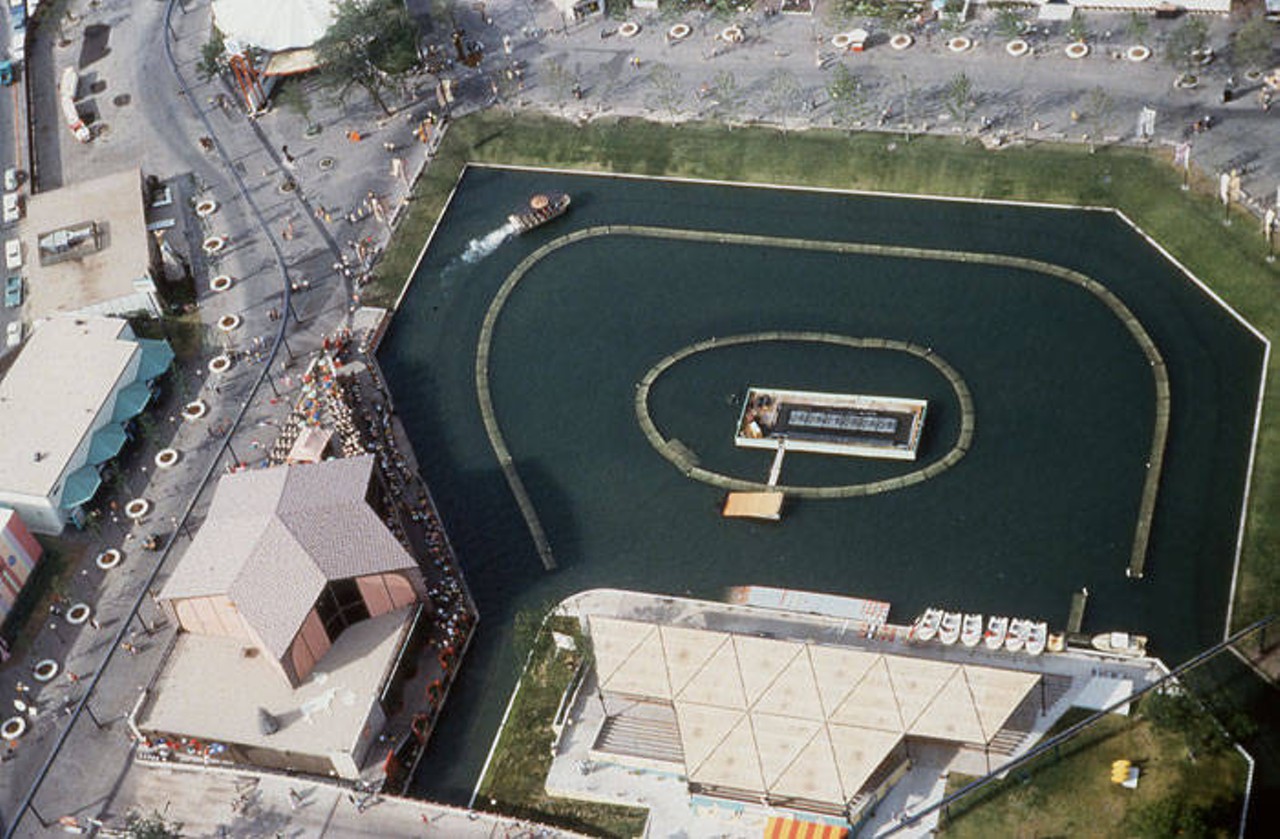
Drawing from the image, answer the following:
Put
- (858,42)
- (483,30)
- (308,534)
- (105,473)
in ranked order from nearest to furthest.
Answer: (308,534), (105,473), (858,42), (483,30)

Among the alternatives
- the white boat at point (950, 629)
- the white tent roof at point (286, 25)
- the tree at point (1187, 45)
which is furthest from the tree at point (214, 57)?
the white boat at point (950, 629)

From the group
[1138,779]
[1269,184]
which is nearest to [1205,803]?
[1138,779]

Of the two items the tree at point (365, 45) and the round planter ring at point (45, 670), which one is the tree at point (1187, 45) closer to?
the tree at point (365, 45)

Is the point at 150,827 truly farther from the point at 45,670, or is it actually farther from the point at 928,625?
the point at 928,625

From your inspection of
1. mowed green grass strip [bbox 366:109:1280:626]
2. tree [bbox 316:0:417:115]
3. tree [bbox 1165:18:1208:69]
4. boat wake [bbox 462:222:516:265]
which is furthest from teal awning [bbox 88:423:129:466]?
tree [bbox 1165:18:1208:69]

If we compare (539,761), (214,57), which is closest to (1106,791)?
(539,761)

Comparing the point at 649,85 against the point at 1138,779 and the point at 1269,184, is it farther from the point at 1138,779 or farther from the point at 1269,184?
the point at 1138,779

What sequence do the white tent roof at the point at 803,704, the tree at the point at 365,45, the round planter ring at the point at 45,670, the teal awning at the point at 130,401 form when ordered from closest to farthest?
the white tent roof at the point at 803,704 → the round planter ring at the point at 45,670 → the teal awning at the point at 130,401 → the tree at the point at 365,45
